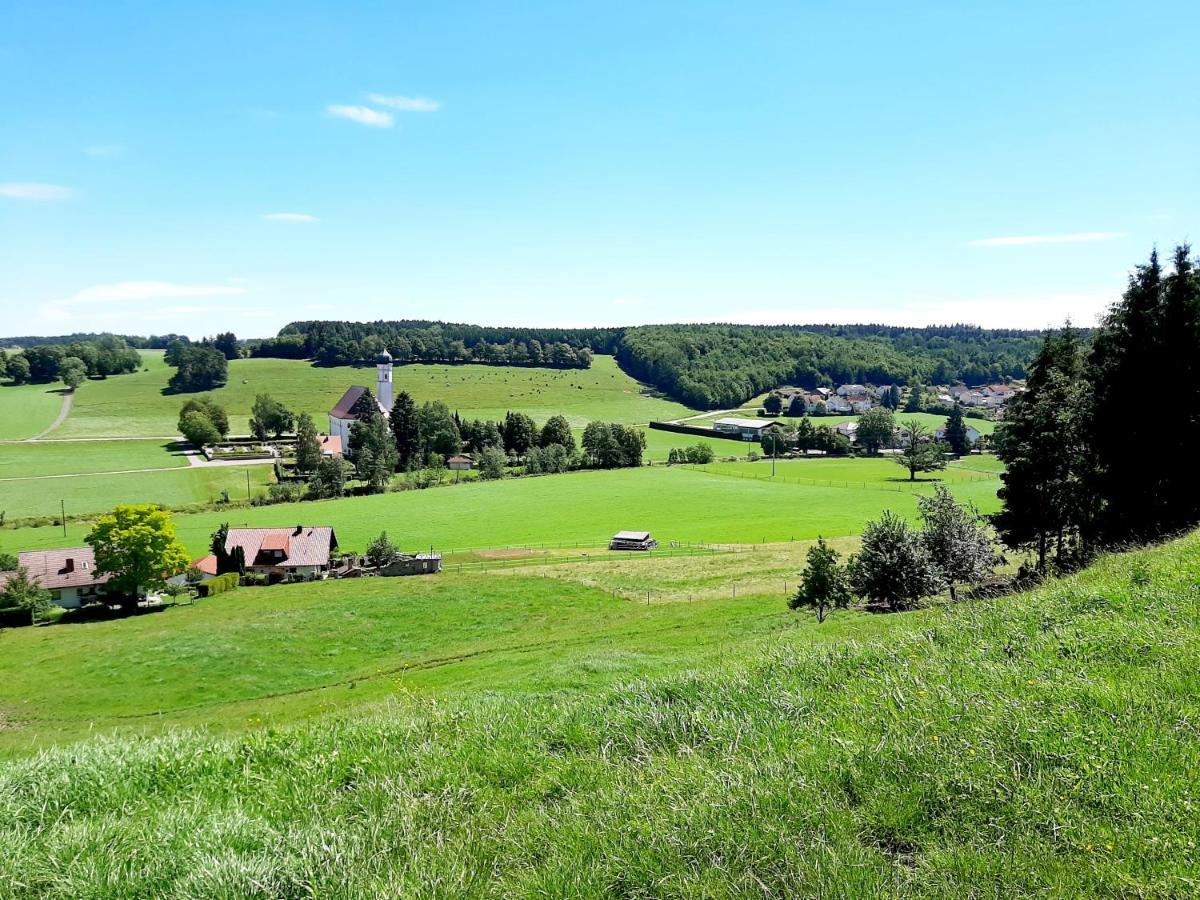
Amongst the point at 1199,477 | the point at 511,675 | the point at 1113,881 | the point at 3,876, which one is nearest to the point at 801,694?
the point at 1113,881

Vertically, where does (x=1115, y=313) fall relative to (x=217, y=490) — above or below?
above

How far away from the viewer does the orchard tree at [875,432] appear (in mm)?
124750

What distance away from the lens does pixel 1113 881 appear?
13.3 ft

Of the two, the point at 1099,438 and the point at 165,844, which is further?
the point at 1099,438

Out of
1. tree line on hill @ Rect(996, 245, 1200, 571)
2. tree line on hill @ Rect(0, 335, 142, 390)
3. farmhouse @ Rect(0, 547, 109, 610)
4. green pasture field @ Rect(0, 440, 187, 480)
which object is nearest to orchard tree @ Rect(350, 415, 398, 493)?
green pasture field @ Rect(0, 440, 187, 480)

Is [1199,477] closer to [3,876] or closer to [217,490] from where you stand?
[3,876]

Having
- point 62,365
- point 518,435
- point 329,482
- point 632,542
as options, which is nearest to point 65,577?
point 329,482

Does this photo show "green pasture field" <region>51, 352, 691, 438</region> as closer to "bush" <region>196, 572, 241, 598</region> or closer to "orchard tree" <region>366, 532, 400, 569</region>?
"orchard tree" <region>366, 532, 400, 569</region>

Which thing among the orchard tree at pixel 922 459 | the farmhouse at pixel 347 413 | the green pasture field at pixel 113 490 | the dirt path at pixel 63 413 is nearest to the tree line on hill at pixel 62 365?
the dirt path at pixel 63 413

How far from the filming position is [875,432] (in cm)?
12538

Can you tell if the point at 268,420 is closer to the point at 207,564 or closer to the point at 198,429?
the point at 198,429

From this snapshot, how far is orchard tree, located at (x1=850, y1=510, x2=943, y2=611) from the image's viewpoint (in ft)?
90.1

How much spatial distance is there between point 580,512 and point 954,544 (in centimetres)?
5354

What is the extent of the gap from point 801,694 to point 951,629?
11.4 ft
